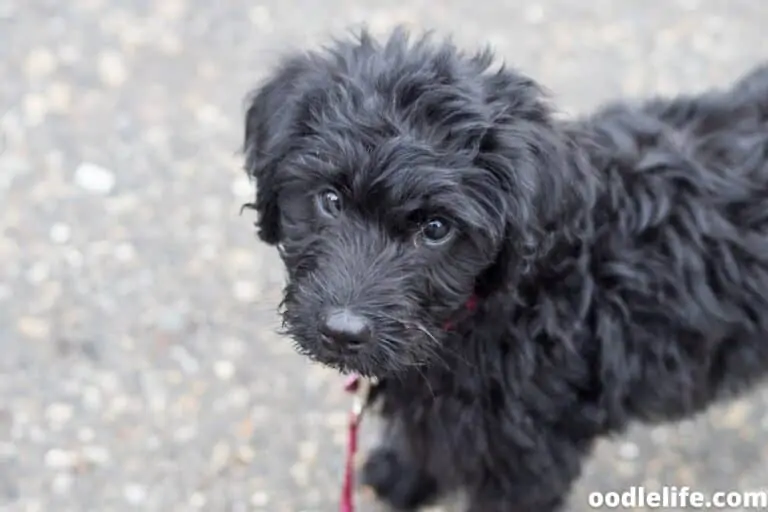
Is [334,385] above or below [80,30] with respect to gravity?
below

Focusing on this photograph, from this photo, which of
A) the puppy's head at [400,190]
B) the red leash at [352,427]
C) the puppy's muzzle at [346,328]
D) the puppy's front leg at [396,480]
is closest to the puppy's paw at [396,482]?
the puppy's front leg at [396,480]

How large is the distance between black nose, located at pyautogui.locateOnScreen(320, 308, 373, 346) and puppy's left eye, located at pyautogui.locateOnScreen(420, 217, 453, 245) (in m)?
0.24

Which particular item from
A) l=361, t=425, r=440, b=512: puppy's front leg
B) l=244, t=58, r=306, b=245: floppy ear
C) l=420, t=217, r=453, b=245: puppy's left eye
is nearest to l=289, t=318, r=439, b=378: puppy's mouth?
l=420, t=217, r=453, b=245: puppy's left eye

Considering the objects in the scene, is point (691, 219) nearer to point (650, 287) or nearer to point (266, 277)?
point (650, 287)

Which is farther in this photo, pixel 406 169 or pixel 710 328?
pixel 710 328

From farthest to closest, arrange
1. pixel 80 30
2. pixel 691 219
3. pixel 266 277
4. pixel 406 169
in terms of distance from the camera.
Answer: pixel 80 30
pixel 266 277
pixel 691 219
pixel 406 169

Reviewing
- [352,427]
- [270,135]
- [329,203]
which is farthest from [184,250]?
[329,203]

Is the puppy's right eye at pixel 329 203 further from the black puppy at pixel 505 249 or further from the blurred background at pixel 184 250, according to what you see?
the blurred background at pixel 184 250

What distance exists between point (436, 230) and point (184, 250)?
179 cm

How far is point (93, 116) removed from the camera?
428cm

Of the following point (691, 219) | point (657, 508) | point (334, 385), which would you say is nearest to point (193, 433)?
point (334, 385)

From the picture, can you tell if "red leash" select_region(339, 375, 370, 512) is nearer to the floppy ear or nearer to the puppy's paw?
the puppy's paw

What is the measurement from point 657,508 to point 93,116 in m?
2.64

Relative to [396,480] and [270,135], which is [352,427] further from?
[270,135]
